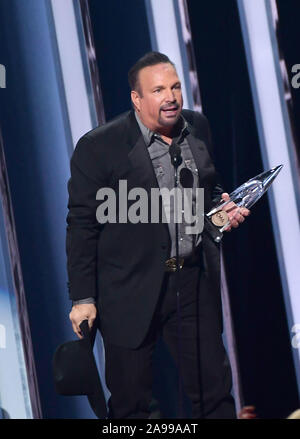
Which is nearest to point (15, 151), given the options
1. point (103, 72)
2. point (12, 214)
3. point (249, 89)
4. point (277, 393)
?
point (12, 214)

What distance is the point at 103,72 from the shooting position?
9.91 feet

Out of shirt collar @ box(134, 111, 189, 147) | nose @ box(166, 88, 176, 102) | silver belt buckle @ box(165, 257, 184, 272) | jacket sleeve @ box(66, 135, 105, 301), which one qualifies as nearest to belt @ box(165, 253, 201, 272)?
silver belt buckle @ box(165, 257, 184, 272)

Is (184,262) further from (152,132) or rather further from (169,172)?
(152,132)

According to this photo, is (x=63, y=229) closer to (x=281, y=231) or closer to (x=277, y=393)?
(x=281, y=231)

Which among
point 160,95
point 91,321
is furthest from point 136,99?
point 91,321

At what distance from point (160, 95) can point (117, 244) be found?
0.54m

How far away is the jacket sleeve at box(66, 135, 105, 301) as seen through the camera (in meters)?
2.49

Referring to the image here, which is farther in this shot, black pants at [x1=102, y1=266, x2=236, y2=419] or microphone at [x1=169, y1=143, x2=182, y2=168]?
black pants at [x1=102, y1=266, x2=236, y2=419]

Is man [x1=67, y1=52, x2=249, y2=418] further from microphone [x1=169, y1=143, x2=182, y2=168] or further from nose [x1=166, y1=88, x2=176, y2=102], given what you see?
microphone [x1=169, y1=143, x2=182, y2=168]

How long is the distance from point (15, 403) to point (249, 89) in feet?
5.49

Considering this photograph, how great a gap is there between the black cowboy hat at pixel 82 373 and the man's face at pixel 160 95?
76 cm

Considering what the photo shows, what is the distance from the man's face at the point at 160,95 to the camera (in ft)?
8.11

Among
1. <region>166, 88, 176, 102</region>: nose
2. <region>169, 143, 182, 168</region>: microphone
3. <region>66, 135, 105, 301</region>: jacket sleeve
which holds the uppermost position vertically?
<region>166, 88, 176, 102</region>: nose
